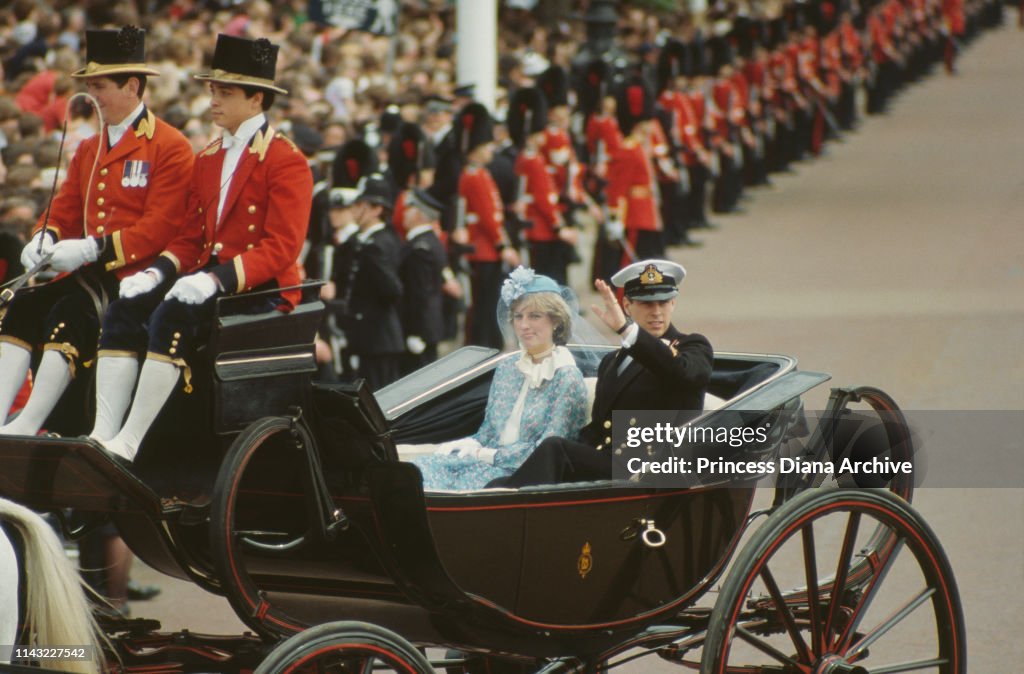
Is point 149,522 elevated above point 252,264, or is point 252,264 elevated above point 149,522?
point 252,264


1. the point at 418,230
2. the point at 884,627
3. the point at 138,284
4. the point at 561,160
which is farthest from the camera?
the point at 561,160

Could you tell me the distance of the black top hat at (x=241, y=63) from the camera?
5156 mm

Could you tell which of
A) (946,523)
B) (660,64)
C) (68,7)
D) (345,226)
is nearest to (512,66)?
(660,64)

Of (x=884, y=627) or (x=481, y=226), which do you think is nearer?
(x=884, y=627)

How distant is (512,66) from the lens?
17453 millimetres

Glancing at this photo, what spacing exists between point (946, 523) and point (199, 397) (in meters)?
4.27

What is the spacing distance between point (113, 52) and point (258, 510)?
1411mm

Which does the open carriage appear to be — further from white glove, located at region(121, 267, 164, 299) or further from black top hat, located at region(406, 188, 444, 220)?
black top hat, located at region(406, 188, 444, 220)

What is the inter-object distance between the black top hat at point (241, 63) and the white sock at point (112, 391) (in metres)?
0.82

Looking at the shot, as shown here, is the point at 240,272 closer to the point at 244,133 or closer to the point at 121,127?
the point at 244,133

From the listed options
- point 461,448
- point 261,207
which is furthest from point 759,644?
point 261,207

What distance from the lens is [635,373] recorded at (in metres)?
5.47

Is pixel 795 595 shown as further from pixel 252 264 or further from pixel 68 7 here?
pixel 68 7

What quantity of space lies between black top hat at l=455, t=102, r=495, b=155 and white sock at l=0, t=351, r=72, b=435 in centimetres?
748
